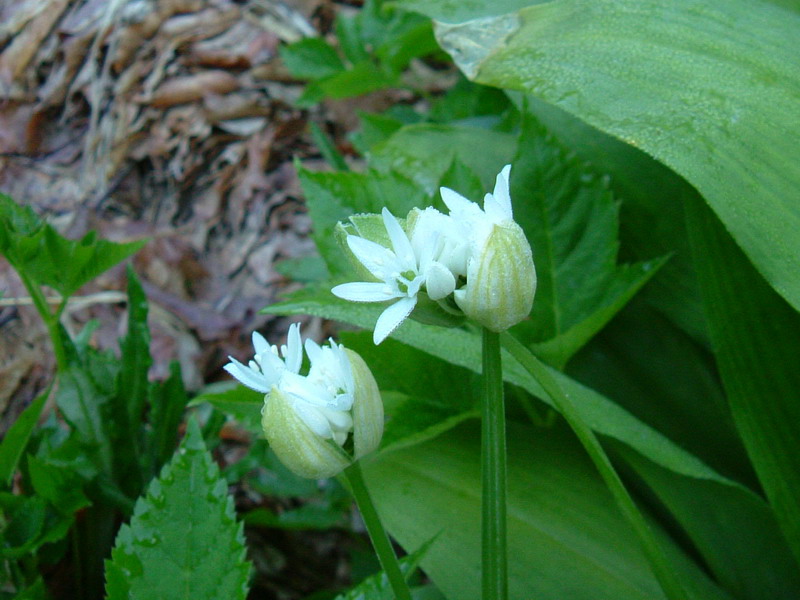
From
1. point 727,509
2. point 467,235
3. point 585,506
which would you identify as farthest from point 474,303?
point 727,509

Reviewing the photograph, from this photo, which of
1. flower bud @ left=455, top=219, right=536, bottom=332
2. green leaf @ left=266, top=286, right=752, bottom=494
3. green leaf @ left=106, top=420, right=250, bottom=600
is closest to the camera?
flower bud @ left=455, top=219, right=536, bottom=332

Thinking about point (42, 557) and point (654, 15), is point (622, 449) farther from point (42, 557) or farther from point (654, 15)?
point (42, 557)

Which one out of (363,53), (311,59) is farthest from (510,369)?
(311,59)

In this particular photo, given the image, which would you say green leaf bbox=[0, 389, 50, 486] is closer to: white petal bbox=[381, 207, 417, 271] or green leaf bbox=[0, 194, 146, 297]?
green leaf bbox=[0, 194, 146, 297]

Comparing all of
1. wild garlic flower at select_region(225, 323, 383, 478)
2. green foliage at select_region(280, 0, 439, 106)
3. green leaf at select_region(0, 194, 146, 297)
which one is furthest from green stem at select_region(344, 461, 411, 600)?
green foliage at select_region(280, 0, 439, 106)

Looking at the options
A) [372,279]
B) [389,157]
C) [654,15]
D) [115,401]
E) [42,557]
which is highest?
[654,15]

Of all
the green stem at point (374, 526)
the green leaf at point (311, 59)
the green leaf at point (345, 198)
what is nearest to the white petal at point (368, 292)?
the green stem at point (374, 526)

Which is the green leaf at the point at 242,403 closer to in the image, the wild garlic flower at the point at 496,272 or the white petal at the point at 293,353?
the white petal at the point at 293,353
